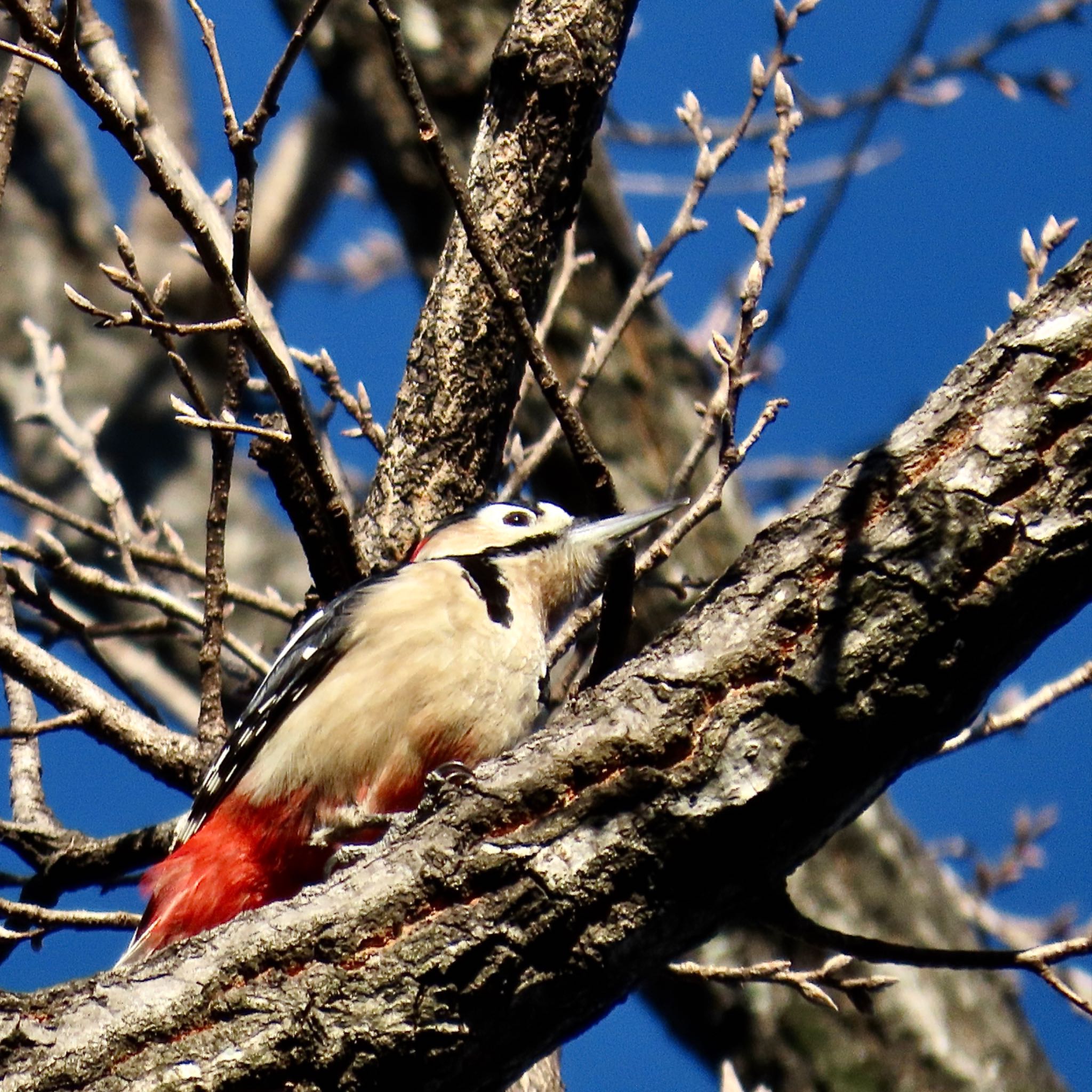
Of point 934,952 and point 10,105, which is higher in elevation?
point 10,105

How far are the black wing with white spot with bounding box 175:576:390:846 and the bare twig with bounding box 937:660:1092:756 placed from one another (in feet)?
5.13

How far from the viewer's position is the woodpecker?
3711 millimetres

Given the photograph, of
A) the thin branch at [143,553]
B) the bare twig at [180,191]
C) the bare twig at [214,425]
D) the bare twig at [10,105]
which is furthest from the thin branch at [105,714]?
the bare twig at [10,105]

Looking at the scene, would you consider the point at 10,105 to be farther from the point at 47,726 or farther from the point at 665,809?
the point at 665,809

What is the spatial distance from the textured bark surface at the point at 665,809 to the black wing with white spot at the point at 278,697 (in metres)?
1.22

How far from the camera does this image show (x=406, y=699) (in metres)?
3.73

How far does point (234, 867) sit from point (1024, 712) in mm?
1996

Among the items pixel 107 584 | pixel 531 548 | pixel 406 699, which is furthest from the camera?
pixel 531 548

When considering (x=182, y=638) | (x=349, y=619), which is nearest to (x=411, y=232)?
(x=182, y=638)

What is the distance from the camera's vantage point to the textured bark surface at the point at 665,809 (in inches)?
98.3

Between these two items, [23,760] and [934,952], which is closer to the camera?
[934,952]

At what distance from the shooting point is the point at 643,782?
2.56 m

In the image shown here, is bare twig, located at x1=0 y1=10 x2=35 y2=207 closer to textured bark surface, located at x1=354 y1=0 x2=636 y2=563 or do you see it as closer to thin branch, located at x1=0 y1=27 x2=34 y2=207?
Answer: thin branch, located at x1=0 y1=27 x2=34 y2=207

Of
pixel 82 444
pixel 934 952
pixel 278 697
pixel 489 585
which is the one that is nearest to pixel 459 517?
pixel 489 585
